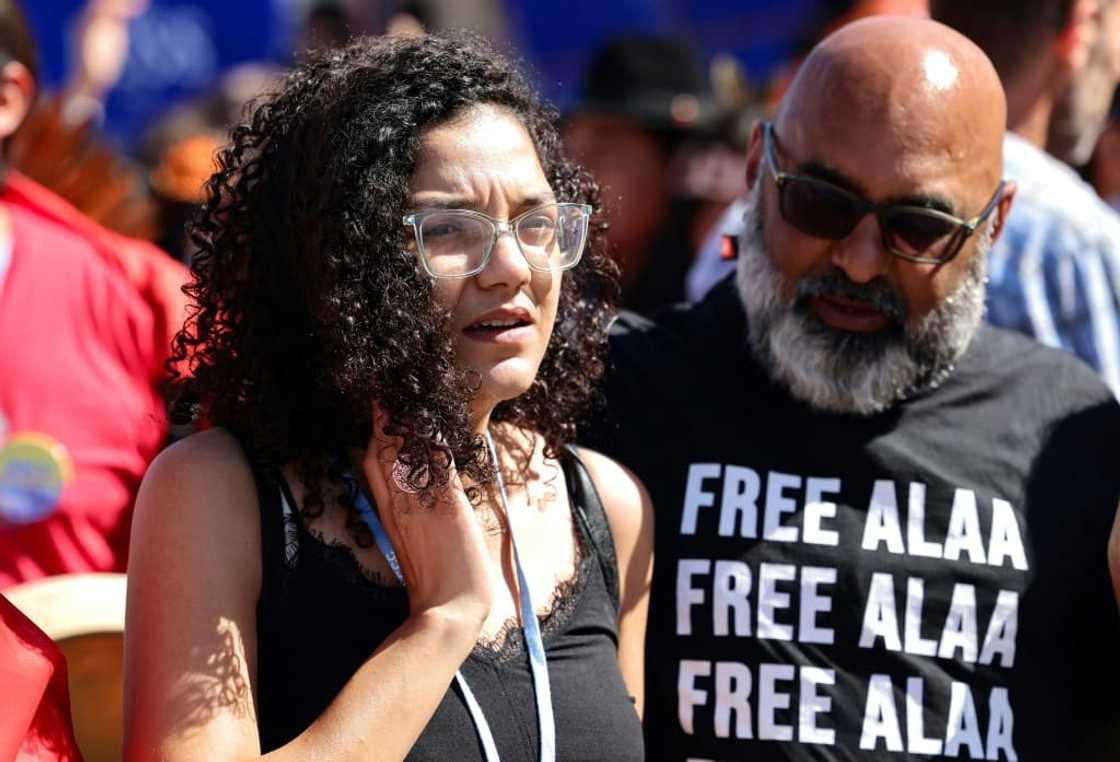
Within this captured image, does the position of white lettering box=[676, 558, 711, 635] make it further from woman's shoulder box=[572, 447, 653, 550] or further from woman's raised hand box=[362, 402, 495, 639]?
woman's raised hand box=[362, 402, 495, 639]

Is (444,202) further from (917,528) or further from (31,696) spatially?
(917,528)

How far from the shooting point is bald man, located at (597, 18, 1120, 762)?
281cm

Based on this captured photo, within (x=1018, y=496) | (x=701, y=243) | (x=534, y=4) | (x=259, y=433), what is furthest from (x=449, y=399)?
(x=534, y=4)

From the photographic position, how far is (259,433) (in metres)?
2.34

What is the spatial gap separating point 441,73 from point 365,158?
20 centimetres

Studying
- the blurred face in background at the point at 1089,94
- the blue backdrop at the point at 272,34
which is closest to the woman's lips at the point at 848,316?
the blurred face in background at the point at 1089,94

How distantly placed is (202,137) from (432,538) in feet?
14.6

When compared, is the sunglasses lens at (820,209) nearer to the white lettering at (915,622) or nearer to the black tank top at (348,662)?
the white lettering at (915,622)

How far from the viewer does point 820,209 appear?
295 cm

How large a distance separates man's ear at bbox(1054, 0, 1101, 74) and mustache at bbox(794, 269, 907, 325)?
134 centimetres

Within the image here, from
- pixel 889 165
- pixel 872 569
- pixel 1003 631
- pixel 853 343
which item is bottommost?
pixel 1003 631

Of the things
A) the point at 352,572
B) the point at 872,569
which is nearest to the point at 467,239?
the point at 352,572

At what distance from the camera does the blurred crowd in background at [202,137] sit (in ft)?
10.9

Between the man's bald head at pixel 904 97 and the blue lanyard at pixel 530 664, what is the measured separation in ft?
3.53
